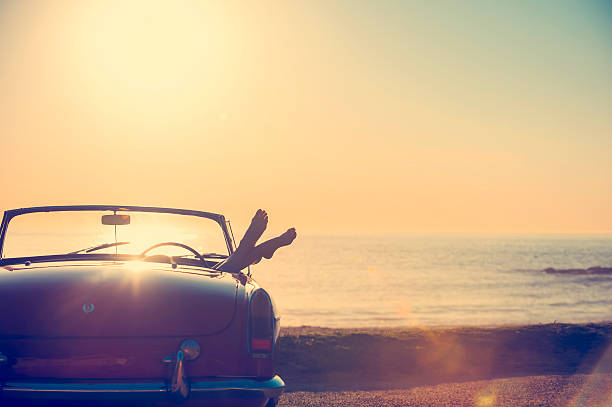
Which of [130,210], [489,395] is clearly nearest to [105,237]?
[130,210]

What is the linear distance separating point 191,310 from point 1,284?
1075 millimetres

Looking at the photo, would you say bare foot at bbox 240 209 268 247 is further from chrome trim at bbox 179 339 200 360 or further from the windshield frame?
chrome trim at bbox 179 339 200 360

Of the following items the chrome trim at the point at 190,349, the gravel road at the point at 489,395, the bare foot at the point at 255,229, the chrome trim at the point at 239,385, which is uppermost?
the bare foot at the point at 255,229

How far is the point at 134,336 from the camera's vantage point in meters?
3.39

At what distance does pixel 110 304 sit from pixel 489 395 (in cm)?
485

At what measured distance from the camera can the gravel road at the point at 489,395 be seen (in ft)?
21.6

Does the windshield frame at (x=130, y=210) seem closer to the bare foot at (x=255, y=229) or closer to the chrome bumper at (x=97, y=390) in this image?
the bare foot at (x=255, y=229)

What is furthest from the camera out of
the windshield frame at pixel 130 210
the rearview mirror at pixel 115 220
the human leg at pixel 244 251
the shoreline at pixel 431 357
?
the shoreline at pixel 431 357

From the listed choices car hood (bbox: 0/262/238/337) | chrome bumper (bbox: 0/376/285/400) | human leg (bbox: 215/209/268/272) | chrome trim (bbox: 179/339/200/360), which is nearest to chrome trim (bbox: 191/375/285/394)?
chrome bumper (bbox: 0/376/285/400)

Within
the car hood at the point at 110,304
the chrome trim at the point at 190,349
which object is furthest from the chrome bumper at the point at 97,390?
the car hood at the point at 110,304

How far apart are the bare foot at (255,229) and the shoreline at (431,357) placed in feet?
11.6

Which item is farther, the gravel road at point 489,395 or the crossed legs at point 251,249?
the gravel road at point 489,395

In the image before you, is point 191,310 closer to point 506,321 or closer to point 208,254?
point 208,254

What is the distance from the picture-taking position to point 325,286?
49094 millimetres
